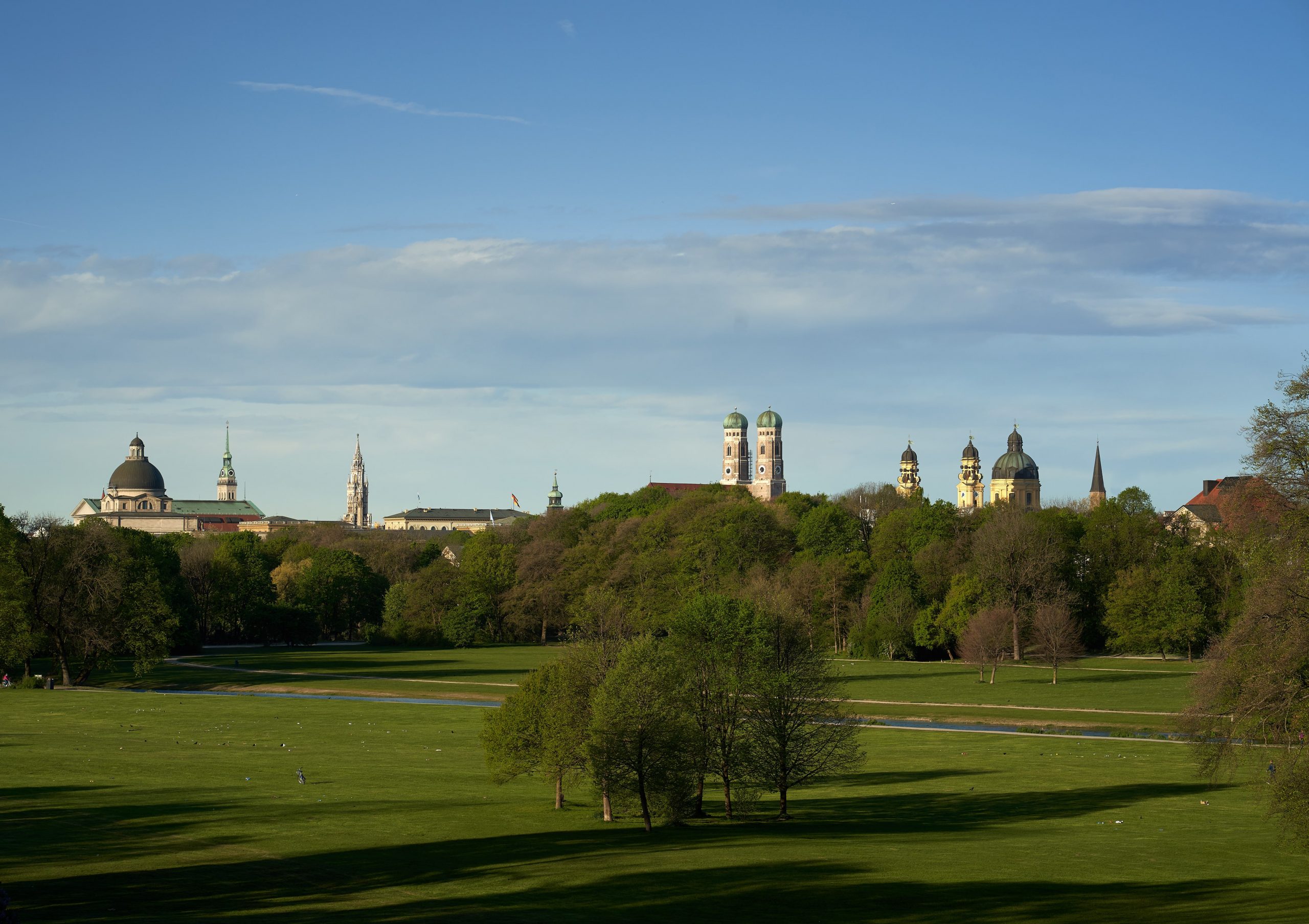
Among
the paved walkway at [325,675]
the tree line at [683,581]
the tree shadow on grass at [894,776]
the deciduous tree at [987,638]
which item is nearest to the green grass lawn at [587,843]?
the tree shadow on grass at [894,776]

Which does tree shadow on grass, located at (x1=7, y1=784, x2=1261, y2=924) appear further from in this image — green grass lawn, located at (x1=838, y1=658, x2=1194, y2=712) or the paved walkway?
the paved walkway

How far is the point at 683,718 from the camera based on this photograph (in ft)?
144

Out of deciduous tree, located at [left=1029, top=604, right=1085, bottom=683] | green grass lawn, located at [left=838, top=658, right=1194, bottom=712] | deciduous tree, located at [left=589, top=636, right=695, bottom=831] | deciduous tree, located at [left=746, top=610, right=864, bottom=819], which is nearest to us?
deciduous tree, located at [left=589, top=636, right=695, bottom=831]

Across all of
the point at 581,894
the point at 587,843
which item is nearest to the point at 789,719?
the point at 587,843

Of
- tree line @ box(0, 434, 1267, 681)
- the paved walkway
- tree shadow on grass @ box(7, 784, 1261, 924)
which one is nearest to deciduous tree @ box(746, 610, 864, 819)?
tree shadow on grass @ box(7, 784, 1261, 924)

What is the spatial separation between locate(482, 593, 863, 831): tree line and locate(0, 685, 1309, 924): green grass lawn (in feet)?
4.76

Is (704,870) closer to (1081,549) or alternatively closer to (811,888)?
(811,888)

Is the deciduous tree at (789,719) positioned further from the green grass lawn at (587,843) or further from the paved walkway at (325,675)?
the paved walkway at (325,675)

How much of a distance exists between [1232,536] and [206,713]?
55.1 meters

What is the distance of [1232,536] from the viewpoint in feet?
121

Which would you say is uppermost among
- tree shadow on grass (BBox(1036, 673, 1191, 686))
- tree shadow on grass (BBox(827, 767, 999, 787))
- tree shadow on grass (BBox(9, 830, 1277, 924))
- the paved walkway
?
the paved walkway

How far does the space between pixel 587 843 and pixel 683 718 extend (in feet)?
19.7

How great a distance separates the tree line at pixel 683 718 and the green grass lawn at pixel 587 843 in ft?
4.76

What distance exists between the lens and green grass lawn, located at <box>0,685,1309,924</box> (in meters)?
31.0
